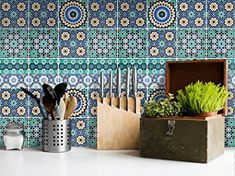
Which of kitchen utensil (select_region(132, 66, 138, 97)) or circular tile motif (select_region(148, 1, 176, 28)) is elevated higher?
circular tile motif (select_region(148, 1, 176, 28))

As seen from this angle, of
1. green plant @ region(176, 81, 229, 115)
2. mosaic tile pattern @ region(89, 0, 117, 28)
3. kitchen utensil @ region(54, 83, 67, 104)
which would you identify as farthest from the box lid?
kitchen utensil @ region(54, 83, 67, 104)

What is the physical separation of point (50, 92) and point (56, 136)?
0.51 ft

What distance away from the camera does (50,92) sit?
4.63ft

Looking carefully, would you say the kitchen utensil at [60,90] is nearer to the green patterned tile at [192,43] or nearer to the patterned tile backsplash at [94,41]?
the patterned tile backsplash at [94,41]

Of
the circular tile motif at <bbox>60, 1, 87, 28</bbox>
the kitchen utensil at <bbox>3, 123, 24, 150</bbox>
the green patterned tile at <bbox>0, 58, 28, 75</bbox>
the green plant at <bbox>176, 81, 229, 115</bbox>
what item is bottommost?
the kitchen utensil at <bbox>3, 123, 24, 150</bbox>

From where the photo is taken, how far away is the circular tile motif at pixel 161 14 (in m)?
1.55

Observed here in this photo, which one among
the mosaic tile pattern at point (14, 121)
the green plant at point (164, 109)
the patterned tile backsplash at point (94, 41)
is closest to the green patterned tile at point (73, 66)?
the patterned tile backsplash at point (94, 41)

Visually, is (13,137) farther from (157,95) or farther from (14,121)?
(157,95)

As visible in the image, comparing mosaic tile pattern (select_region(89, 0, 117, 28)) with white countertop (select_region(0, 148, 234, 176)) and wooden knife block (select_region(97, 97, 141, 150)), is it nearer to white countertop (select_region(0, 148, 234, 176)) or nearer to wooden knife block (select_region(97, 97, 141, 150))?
wooden knife block (select_region(97, 97, 141, 150))

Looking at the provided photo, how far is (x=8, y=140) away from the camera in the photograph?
146 centimetres

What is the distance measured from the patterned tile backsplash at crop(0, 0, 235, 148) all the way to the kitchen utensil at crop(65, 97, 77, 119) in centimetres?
9

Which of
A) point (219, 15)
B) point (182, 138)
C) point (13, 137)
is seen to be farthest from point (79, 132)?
point (219, 15)

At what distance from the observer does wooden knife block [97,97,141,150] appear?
1.48 metres

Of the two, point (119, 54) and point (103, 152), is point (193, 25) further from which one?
point (103, 152)
